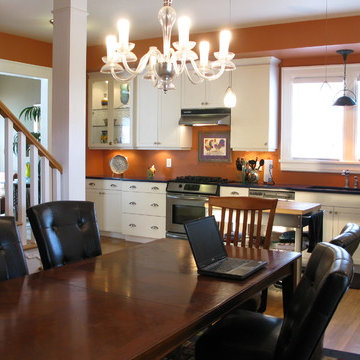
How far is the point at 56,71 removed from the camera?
434 cm

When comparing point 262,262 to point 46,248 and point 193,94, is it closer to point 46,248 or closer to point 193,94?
point 46,248

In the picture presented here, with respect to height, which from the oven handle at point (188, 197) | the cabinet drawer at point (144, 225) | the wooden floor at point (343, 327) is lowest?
the wooden floor at point (343, 327)

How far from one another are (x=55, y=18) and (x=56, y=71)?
0.46 metres

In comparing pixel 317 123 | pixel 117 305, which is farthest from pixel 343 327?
pixel 317 123

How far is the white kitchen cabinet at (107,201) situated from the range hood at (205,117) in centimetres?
134

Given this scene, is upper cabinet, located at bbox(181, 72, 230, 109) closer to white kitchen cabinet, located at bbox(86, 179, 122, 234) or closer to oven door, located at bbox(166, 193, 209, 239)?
oven door, located at bbox(166, 193, 209, 239)

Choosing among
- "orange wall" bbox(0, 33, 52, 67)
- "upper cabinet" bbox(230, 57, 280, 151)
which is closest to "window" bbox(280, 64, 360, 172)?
"upper cabinet" bbox(230, 57, 280, 151)

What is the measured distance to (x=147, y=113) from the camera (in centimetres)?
687

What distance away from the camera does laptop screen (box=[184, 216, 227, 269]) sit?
2.28 meters

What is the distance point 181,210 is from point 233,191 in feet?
2.59

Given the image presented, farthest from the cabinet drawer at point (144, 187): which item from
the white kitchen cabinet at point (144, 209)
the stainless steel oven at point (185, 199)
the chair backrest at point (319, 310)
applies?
the chair backrest at point (319, 310)

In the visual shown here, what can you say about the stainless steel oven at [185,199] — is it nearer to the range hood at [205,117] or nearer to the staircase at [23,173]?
the range hood at [205,117]

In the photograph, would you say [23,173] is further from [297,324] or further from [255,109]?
[255,109]

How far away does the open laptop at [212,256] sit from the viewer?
86.9 inches
